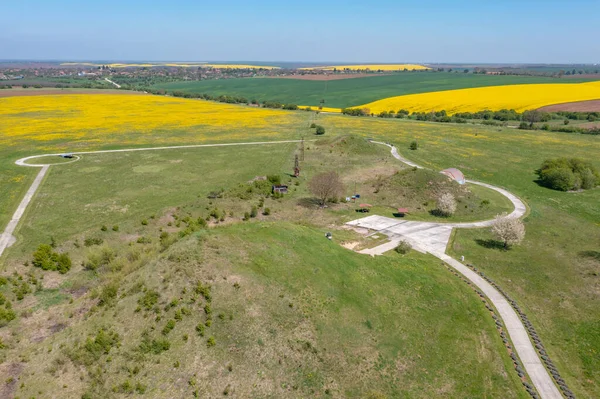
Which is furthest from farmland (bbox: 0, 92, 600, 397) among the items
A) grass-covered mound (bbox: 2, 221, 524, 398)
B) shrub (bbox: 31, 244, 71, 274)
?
shrub (bbox: 31, 244, 71, 274)

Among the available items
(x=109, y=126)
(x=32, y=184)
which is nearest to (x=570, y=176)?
(x=32, y=184)

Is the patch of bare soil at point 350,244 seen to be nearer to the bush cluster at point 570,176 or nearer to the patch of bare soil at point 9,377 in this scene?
the patch of bare soil at point 9,377

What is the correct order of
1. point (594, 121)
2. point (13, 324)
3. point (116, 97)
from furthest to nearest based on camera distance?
point (116, 97) → point (594, 121) → point (13, 324)

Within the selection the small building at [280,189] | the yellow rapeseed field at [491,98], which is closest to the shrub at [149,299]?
the small building at [280,189]

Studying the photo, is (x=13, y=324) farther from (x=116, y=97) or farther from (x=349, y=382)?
(x=116, y=97)

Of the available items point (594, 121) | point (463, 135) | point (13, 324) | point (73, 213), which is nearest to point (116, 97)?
point (73, 213)

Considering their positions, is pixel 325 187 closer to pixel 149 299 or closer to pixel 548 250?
pixel 548 250
